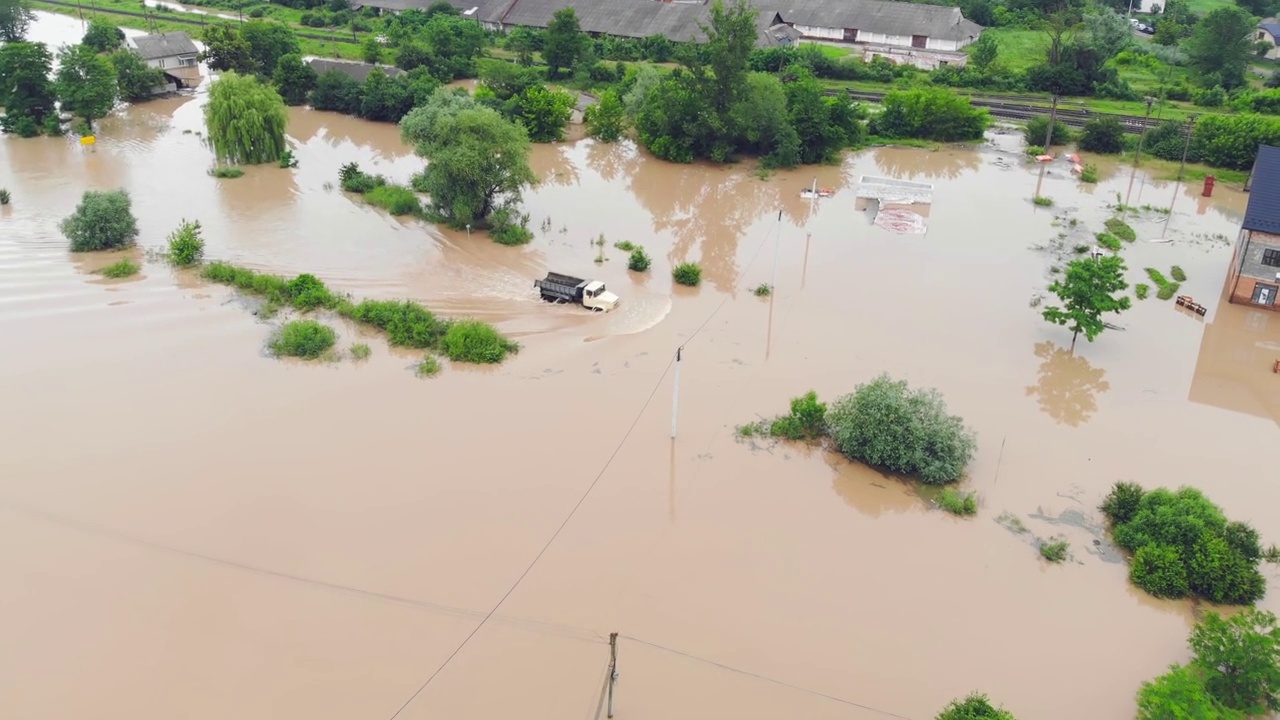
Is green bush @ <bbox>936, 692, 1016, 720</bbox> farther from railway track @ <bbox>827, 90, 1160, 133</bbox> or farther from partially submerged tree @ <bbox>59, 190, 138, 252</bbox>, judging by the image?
railway track @ <bbox>827, 90, 1160, 133</bbox>

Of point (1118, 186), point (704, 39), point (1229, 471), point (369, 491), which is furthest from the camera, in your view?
point (704, 39)

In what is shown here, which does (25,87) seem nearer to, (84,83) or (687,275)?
(84,83)

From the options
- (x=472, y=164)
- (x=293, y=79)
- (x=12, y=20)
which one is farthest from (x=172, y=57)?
(x=472, y=164)

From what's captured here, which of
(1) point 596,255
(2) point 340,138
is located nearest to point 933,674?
(1) point 596,255

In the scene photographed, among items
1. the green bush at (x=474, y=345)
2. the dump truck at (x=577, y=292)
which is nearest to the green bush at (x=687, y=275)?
the dump truck at (x=577, y=292)

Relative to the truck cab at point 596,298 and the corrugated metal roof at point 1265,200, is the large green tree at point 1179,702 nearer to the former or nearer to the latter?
the truck cab at point 596,298

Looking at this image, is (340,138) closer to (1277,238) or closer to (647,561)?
(647,561)
